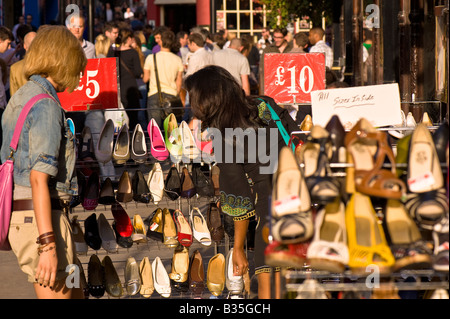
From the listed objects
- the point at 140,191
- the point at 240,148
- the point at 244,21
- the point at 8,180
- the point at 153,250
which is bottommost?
the point at 153,250

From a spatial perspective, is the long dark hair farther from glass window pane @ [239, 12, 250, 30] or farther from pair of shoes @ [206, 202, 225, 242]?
glass window pane @ [239, 12, 250, 30]

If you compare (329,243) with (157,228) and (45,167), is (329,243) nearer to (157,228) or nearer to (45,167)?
(45,167)

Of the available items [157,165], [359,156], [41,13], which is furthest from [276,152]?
[41,13]

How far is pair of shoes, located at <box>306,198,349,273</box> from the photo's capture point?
3.21 metres

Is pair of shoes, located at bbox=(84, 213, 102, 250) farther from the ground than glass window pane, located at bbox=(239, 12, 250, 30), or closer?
closer

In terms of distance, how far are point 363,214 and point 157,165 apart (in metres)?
3.12

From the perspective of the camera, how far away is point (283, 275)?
3.38 metres

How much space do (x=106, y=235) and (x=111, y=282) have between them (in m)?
0.42

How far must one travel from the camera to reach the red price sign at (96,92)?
259 inches

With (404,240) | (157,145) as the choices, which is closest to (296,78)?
(157,145)

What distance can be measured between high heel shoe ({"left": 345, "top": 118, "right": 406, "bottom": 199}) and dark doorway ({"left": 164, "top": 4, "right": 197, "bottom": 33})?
37426 millimetres

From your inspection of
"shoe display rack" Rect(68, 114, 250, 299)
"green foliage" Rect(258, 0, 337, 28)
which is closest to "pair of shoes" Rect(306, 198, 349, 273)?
"shoe display rack" Rect(68, 114, 250, 299)

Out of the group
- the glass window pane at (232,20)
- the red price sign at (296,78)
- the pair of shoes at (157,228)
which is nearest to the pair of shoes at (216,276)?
the pair of shoes at (157,228)

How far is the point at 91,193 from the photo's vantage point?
579 centimetres
